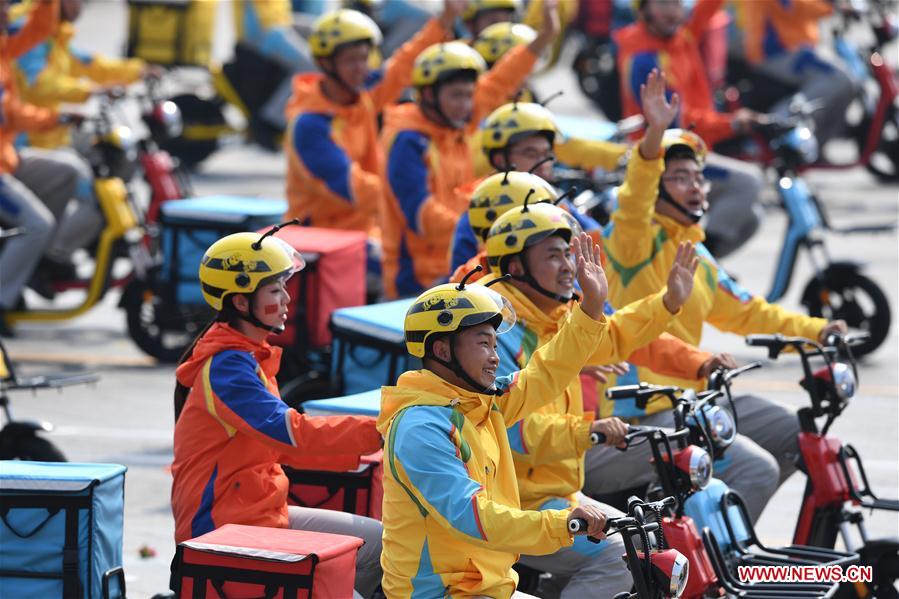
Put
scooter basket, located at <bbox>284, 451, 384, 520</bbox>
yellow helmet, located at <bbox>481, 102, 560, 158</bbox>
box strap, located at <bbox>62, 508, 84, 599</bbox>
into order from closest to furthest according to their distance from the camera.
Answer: box strap, located at <bbox>62, 508, 84, 599</bbox> < scooter basket, located at <bbox>284, 451, 384, 520</bbox> < yellow helmet, located at <bbox>481, 102, 560, 158</bbox>

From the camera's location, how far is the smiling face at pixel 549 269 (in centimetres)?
756

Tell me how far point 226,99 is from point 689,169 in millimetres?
12319

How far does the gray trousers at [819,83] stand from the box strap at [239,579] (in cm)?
1267

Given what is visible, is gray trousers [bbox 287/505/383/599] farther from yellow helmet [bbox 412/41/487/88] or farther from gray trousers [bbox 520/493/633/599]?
yellow helmet [bbox 412/41/487/88]

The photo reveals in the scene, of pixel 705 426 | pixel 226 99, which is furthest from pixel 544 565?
pixel 226 99

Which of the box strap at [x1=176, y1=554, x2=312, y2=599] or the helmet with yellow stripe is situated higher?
the helmet with yellow stripe

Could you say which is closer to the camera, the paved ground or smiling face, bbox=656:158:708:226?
smiling face, bbox=656:158:708:226

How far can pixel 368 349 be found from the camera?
940cm

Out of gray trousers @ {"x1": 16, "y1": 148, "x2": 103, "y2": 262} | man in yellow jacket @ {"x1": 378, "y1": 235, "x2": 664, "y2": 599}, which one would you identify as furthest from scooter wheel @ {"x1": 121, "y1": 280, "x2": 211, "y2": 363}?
man in yellow jacket @ {"x1": 378, "y1": 235, "x2": 664, "y2": 599}

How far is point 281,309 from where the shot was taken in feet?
24.3

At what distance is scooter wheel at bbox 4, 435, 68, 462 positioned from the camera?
9.09 metres

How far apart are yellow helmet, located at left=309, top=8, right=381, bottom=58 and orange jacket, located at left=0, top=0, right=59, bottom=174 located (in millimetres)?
2631

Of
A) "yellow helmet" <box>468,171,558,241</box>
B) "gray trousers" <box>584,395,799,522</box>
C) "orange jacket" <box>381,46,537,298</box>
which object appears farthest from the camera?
"orange jacket" <box>381,46,537,298</box>

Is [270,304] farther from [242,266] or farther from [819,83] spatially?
[819,83]
